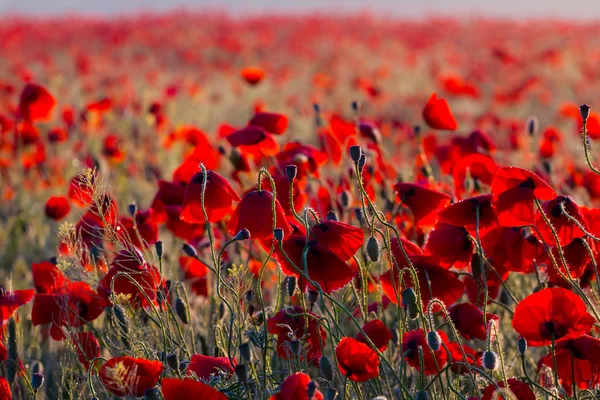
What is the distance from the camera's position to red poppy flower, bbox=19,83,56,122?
2523mm

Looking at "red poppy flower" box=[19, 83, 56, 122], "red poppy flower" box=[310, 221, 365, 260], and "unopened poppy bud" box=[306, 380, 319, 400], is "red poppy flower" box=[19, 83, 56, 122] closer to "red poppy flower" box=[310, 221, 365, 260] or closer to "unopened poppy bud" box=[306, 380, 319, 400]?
"red poppy flower" box=[310, 221, 365, 260]

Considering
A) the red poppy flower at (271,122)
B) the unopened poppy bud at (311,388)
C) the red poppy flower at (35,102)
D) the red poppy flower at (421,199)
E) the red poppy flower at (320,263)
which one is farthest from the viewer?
the red poppy flower at (35,102)

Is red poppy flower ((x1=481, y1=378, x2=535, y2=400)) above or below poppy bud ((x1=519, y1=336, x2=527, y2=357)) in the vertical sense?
below

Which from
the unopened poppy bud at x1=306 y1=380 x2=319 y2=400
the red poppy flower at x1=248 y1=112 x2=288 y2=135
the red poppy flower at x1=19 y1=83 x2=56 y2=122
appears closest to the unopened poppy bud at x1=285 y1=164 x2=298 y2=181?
the unopened poppy bud at x1=306 y1=380 x2=319 y2=400

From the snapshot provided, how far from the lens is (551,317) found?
123 cm

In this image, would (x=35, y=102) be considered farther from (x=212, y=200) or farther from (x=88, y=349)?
(x=212, y=200)

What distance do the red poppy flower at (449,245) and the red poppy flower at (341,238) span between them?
0.52 ft

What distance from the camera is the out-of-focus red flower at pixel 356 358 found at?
1197 mm

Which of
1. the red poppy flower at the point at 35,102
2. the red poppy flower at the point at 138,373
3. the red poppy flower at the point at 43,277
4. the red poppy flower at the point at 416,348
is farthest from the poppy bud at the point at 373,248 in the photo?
the red poppy flower at the point at 35,102

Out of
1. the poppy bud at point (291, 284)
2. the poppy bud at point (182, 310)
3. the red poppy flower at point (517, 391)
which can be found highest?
the poppy bud at point (291, 284)

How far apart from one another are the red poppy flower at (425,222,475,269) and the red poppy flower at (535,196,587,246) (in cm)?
13

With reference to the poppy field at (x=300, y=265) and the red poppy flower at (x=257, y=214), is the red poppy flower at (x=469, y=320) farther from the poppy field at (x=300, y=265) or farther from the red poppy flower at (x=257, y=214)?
the red poppy flower at (x=257, y=214)

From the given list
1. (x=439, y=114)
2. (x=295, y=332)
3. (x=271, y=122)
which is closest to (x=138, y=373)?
(x=295, y=332)

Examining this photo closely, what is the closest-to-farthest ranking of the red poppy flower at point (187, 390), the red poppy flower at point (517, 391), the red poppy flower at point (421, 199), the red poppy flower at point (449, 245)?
the red poppy flower at point (187, 390), the red poppy flower at point (517, 391), the red poppy flower at point (449, 245), the red poppy flower at point (421, 199)
